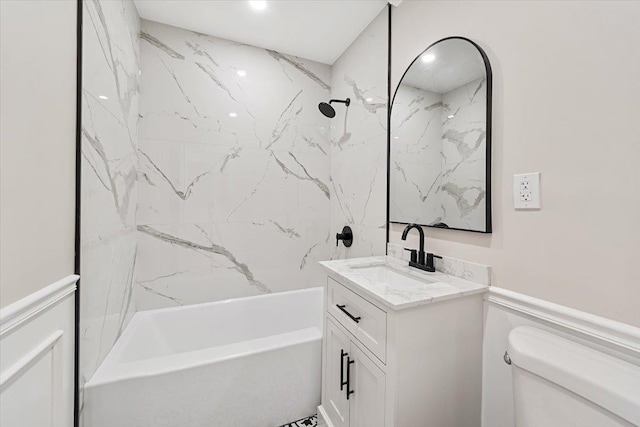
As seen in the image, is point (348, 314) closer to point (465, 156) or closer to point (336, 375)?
point (336, 375)

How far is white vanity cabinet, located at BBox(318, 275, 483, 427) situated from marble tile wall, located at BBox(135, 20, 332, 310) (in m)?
1.20

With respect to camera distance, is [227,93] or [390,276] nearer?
[390,276]

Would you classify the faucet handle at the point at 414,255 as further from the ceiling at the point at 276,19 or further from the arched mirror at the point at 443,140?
the ceiling at the point at 276,19

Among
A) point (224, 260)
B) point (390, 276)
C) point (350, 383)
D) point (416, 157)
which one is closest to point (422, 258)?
point (390, 276)

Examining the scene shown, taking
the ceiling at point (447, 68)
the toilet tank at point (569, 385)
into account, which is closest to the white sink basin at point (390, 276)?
the toilet tank at point (569, 385)

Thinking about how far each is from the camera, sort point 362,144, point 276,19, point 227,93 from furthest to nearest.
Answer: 1. point 227,93
2. point 362,144
3. point 276,19

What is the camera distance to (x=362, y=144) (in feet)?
6.52

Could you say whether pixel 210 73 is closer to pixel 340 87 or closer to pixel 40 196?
pixel 340 87

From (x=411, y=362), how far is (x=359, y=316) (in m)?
0.27

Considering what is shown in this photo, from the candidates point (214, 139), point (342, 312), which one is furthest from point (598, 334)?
point (214, 139)

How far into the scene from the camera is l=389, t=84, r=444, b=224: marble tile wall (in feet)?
4.41

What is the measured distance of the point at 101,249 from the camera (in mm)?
1267

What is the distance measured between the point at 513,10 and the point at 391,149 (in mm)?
817

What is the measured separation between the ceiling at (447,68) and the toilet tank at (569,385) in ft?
3.45
